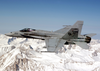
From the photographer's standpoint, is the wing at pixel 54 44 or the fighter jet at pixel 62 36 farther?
the fighter jet at pixel 62 36

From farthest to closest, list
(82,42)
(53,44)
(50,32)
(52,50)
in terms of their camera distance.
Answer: (50,32)
(82,42)
(53,44)
(52,50)

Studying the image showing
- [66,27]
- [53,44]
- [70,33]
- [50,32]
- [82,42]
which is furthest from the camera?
[66,27]

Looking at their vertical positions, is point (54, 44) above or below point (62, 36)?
below

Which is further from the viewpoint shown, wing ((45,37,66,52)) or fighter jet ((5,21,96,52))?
fighter jet ((5,21,96,52))

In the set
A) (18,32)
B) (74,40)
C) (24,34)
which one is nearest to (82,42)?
(74,40)

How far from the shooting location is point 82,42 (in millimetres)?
27031

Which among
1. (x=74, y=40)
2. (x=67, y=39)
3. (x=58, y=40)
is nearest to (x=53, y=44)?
(x=58, y=40)

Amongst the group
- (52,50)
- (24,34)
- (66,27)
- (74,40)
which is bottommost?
(52,50)

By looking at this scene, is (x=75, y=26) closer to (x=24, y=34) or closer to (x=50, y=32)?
(x=50, y=32)

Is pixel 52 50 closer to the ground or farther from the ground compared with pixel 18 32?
closer to the ground

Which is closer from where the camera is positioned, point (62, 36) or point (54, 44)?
point (54, 44)

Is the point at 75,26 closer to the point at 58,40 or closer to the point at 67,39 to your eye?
the point at 67,39

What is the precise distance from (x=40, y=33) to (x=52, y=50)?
358 inches

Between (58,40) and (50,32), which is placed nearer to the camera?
(58,40)
